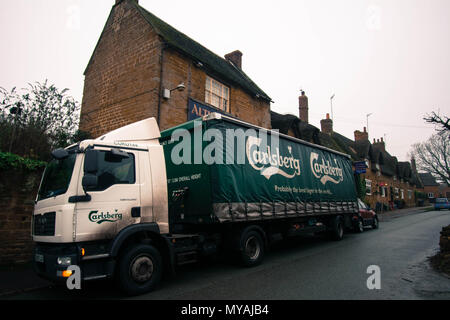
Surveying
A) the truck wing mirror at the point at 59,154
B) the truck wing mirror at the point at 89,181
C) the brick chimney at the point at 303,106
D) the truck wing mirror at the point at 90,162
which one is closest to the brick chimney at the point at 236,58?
the brick chimney at the point at 303,106

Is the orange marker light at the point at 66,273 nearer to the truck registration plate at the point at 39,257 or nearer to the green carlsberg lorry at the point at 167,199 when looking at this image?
the green carlsberg lorry at the point at 167,199

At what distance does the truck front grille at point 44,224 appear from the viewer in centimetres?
428

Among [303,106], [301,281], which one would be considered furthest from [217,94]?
[303,106]

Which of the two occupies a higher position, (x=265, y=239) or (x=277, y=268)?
(x=265, y=239)

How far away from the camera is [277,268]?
6.27 meters

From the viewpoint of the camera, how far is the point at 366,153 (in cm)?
3184

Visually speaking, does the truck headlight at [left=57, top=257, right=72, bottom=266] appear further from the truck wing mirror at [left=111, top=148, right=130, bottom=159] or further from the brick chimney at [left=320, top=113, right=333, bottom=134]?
the brick chimney at [left=320, top=113, right=333, bottom=134]

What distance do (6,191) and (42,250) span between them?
11.4ft

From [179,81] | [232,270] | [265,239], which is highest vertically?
[179,81]

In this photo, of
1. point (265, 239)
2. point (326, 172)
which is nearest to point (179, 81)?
point (326, 172)

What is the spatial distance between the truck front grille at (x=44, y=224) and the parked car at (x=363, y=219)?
12030mm

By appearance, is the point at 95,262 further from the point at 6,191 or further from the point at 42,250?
the point at 6,191
